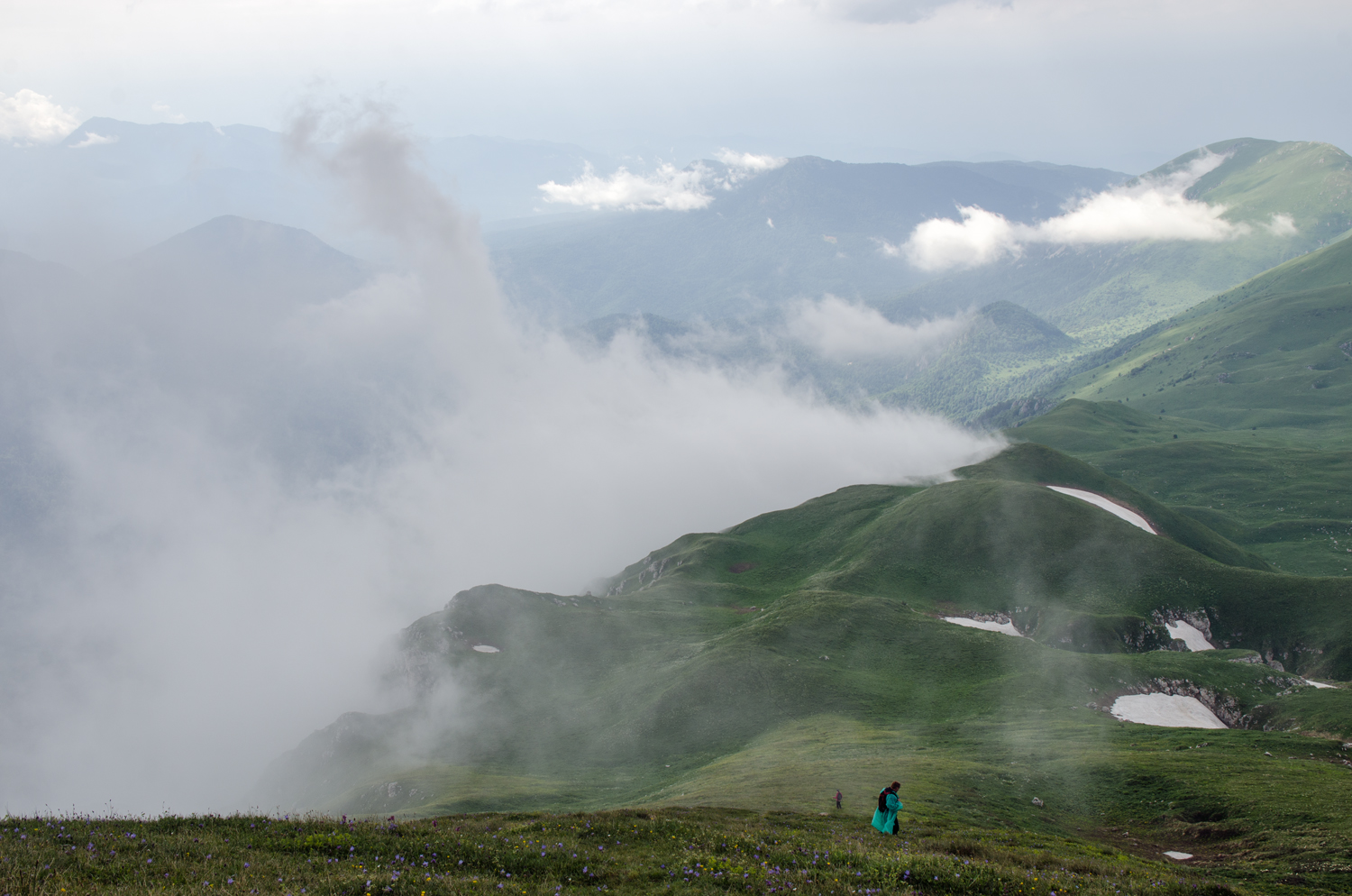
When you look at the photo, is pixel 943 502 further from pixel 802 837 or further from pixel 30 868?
pixel 30 868

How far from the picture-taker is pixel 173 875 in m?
18.1

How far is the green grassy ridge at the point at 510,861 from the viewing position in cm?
1833

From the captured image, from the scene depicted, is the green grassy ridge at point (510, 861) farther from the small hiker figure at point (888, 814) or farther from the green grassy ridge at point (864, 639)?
the green grassy ridge at point (864, 639)

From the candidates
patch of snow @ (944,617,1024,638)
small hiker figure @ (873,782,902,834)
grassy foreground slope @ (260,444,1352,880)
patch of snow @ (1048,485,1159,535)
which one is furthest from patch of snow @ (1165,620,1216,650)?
small hiker figure @ (873,782,902,834)

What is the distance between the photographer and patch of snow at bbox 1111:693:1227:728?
84438 mm

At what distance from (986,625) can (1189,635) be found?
33.1 meters

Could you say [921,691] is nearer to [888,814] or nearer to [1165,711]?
[1165,711]

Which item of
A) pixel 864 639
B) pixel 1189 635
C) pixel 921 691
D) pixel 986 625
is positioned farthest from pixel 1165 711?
pixel 1189 635

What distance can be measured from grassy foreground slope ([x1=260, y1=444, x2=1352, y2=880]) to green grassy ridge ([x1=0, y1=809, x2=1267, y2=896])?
1533cm

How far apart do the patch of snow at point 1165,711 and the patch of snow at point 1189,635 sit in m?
41.2

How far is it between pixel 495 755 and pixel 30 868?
294ft

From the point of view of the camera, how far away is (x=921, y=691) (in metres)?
96.4

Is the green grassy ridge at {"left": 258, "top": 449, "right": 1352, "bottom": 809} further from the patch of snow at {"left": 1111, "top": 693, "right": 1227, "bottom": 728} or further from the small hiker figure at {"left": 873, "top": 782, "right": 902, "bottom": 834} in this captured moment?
the small hiker figure at {"left": 873, "top": 782, "right": 902, "bottom": 834}

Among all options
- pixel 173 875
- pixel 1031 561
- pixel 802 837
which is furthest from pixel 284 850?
pixel 1031 561
